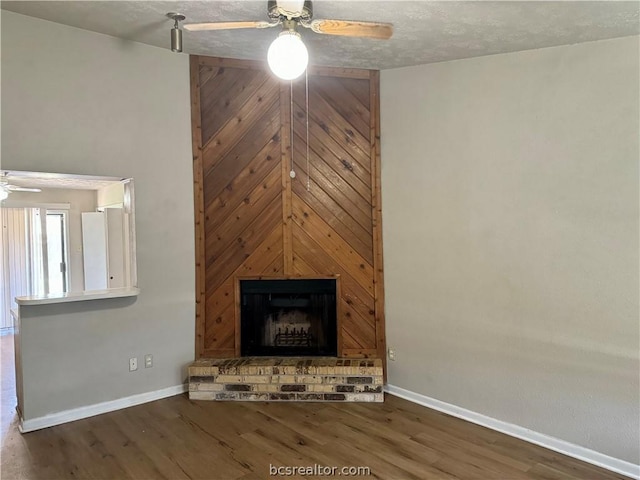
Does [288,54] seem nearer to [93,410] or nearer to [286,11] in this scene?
[286,11]

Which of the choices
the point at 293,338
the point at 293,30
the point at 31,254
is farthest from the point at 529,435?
the point at 31,254

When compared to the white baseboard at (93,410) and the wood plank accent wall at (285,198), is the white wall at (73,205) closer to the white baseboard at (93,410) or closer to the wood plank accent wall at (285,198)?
the wood plank accent wall at (285,198)

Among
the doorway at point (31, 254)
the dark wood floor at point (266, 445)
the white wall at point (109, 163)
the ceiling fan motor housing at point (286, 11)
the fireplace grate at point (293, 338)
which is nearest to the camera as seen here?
the ceiling fan motor housing at point (286, 11)

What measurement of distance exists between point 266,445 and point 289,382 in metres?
0.70

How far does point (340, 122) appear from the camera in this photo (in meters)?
3.63

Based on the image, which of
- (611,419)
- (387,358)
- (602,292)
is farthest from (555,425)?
(387,358)

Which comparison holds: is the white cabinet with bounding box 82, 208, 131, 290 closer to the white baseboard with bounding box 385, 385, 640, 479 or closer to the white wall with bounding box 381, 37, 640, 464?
the white wall with bounding box 381, 37, 640, 464

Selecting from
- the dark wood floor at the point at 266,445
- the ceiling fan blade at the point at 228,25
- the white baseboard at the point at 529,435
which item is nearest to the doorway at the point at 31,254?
the dark wood floor at the point at 266,445

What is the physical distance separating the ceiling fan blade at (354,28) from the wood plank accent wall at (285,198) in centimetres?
145

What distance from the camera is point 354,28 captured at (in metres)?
2.12

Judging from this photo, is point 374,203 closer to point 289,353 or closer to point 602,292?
point 289,353

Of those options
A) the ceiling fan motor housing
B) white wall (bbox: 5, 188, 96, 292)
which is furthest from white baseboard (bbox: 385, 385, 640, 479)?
white wall (bbox: 5, 188, 96, 292)

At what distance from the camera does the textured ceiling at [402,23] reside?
231cm

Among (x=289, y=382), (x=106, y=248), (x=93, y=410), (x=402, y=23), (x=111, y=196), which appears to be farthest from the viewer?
(x=106, y=248)
